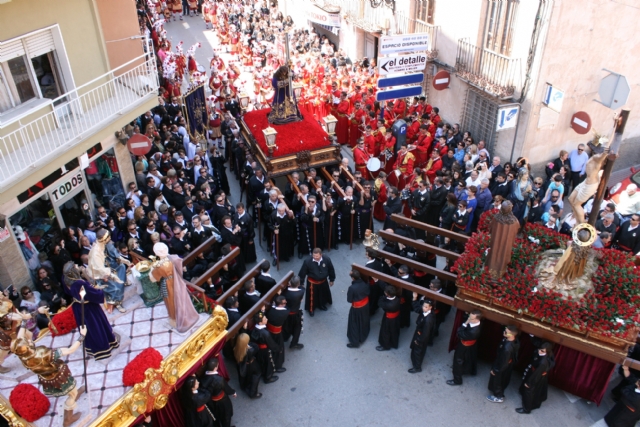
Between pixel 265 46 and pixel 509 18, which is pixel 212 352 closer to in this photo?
pixel 509 18

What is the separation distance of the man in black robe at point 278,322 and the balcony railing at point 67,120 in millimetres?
4830

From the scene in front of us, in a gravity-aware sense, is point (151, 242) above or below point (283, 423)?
above

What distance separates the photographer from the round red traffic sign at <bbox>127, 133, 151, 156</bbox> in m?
11.6

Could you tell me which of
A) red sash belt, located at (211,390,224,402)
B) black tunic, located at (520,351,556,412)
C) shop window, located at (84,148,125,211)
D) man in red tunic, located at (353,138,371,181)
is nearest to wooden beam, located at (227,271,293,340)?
red sash belt, located at (211,390,224,402)

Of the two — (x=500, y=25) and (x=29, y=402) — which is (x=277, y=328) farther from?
(x=500, y=25)

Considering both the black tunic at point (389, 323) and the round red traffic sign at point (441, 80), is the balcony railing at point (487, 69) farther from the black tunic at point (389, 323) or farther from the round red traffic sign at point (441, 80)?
the black tunic at point (389, 323)

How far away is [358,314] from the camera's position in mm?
9688

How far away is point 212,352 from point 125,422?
1.68 m

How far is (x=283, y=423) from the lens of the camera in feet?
28.2

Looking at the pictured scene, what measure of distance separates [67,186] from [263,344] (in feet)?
19.3

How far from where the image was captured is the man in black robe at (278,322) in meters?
8.94

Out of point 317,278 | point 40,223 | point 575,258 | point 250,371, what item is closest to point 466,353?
point 575,258

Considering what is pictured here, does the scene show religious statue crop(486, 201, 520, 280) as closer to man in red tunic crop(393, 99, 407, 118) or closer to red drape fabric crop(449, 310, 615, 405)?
red drape fabric crop(449, 310, 615, 405)

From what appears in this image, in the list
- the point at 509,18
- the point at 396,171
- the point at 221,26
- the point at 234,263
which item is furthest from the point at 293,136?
the point at 221,26
